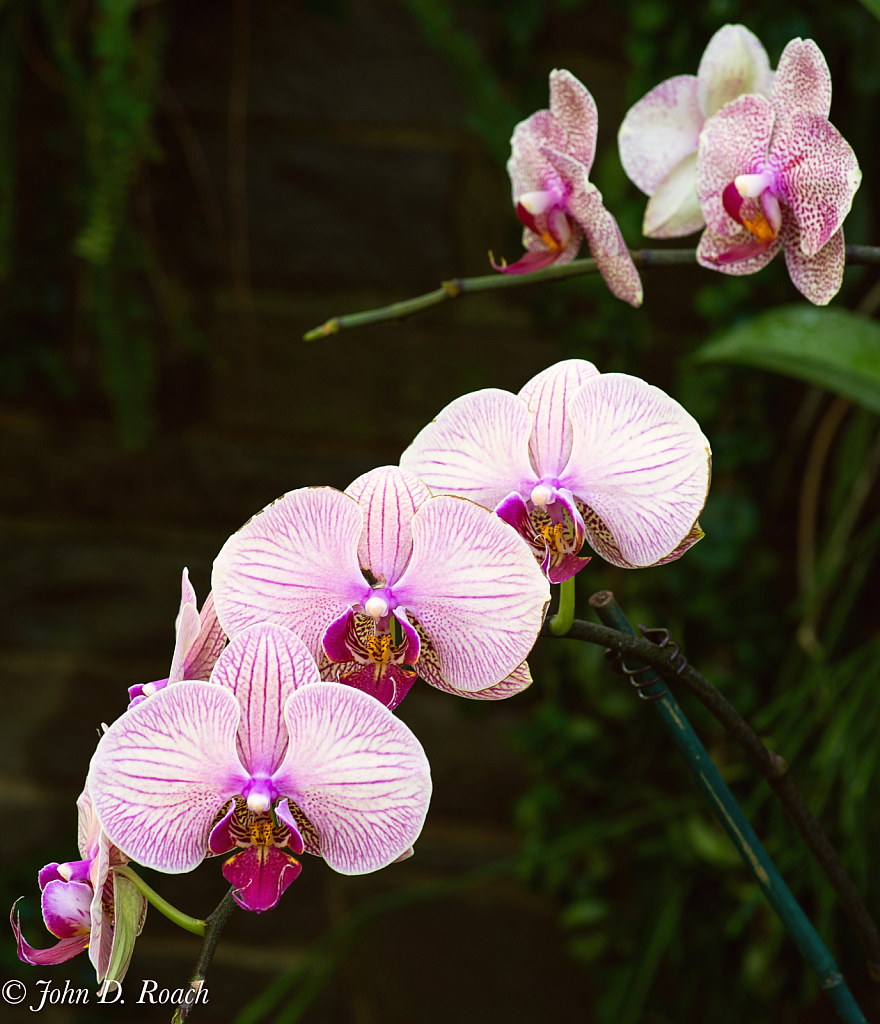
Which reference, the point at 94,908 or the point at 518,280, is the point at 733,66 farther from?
the point at 94,908

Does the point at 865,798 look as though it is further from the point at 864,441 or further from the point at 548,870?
the point at 548,870

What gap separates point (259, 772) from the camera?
224 mm

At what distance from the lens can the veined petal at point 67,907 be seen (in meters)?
0.22

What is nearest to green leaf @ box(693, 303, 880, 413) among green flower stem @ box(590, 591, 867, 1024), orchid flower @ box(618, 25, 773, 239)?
orchid flower @ box(618, 25, 773, 239)

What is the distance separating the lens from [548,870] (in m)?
0.92

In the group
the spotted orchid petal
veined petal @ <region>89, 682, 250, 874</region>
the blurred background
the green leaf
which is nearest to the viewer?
veined petal @ <region>89, 682, 250, 874</region>

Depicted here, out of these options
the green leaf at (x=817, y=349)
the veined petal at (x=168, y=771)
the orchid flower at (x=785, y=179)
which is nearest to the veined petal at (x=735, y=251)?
the orchid flower at (x=785, y=179)

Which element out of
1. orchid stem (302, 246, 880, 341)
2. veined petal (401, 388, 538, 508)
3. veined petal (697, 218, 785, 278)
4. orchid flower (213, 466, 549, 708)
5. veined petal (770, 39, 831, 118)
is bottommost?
orchid flower (213, 466, 549, 708)

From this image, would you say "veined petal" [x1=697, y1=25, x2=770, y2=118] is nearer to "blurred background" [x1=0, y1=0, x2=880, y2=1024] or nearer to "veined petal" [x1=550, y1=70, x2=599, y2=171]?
"veined petal" [x1=550, y1=70, x2=599, y2=171]

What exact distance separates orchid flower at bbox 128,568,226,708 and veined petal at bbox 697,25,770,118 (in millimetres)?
270

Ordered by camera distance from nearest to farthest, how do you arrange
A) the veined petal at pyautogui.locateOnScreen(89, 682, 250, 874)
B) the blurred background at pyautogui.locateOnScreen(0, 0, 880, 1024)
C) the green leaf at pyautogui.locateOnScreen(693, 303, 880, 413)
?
the veined petal at pyautogui.locateOnScreen(89, 682, 250, 874), the green leaf at pyautogui.locateOnScreen(693, 303, 880, 413), the blurred background at pyautogui.locateOnScreen(0, 0, 880, 1024)

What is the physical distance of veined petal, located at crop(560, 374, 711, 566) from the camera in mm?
231

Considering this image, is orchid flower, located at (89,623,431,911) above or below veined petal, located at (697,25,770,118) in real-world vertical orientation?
below

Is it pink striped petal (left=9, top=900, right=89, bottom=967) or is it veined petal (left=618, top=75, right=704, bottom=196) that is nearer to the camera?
pink striped petal (left=9, top=900, right=89, bottom=967)
